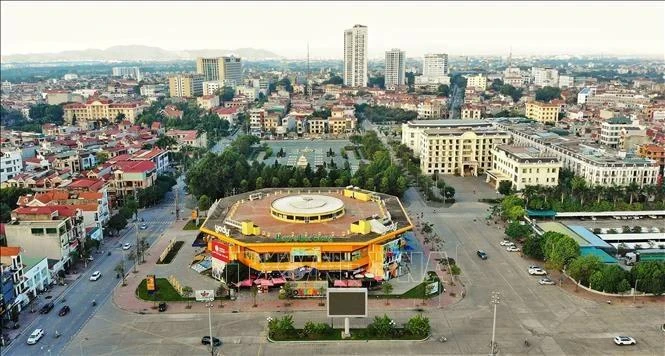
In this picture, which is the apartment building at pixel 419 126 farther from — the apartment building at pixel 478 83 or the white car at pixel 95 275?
the apartment building at pixel 478 83

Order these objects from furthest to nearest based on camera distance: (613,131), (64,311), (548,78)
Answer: (548,78)
(613,131)
(64,311)

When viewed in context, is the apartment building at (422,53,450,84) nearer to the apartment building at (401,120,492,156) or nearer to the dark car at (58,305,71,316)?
the apartment building at (401,120,492,156)

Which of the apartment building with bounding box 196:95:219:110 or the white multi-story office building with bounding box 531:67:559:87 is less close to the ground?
the white multi-story office building with bounding box 531:67:559:87

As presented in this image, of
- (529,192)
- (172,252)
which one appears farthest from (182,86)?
(529,192)

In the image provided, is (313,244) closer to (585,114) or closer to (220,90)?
(585,114)

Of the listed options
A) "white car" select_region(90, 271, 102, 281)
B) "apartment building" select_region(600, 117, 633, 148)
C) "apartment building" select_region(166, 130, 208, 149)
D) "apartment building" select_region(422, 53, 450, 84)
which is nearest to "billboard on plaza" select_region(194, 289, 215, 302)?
"white car" select_region(90, 271, 102, 281)

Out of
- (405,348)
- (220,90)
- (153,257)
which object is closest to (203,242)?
(153,257)

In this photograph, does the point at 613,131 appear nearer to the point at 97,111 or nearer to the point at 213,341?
the point at 213,341
